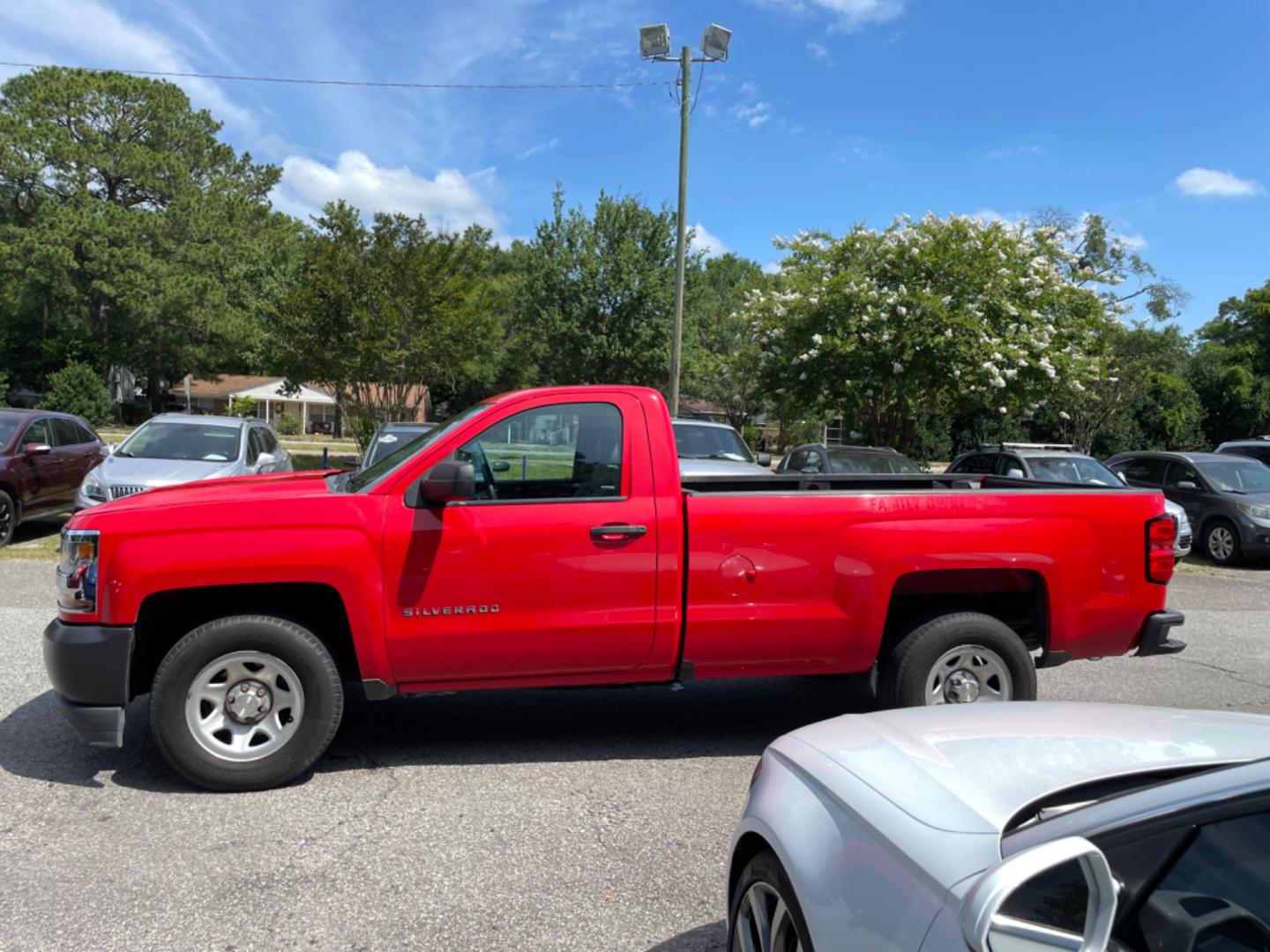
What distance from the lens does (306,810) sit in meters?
4.34

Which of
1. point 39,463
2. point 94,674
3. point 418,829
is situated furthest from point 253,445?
point 418,829

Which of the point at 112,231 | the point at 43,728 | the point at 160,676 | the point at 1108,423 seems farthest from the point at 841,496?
the point at 112,231

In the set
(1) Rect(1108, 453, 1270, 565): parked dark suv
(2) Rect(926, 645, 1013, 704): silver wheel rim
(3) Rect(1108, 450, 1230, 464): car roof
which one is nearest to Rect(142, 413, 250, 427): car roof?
(2) Rect(926, 645, 1013, 704): silver wheel rim

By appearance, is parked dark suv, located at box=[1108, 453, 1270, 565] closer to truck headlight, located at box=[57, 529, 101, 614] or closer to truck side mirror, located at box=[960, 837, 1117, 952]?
truck side mirror, located at box=[960, 837, 1117, 952]

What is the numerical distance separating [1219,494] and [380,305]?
17.8 meters

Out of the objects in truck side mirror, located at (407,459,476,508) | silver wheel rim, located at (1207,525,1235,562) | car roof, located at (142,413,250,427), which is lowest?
silver wheel rim, located at (1207,525,1235,562)

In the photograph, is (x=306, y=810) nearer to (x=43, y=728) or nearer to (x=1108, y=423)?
(x=43, y=728)

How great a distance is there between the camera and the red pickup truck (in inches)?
174

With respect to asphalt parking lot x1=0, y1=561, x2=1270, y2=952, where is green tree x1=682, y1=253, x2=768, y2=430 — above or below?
above

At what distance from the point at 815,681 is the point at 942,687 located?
1.68 m

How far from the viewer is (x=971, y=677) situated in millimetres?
5207

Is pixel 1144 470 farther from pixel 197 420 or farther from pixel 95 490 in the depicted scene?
pixel 95 490

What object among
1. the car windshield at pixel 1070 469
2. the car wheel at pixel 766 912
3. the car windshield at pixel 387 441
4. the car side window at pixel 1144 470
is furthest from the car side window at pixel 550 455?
the car side window at pixel 1144 470

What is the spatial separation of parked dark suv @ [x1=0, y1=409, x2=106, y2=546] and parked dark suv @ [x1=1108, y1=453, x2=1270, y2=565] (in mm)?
15994
